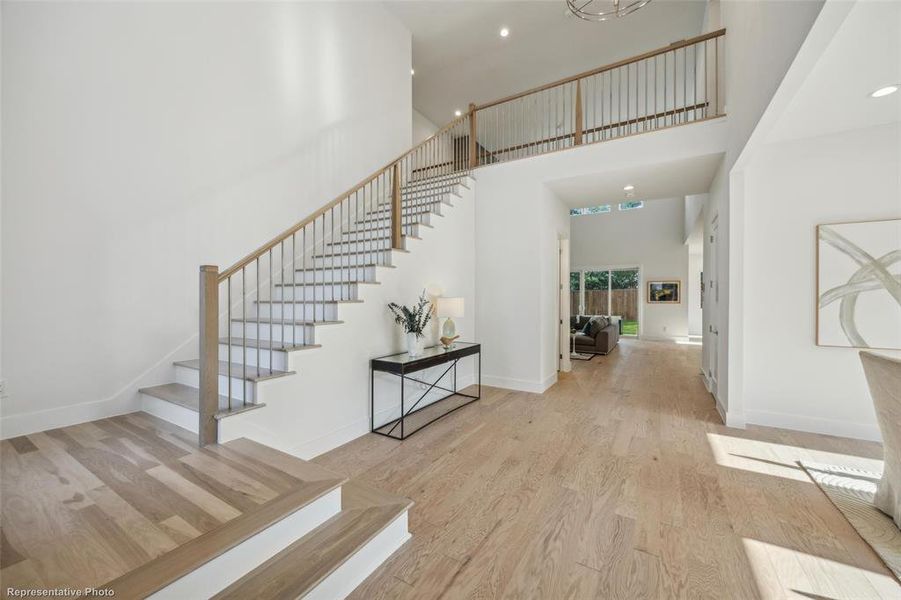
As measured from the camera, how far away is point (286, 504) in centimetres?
166

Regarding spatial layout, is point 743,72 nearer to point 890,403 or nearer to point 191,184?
point 890,403

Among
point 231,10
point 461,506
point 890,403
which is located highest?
point 231,10

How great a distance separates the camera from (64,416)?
2619 millimetres

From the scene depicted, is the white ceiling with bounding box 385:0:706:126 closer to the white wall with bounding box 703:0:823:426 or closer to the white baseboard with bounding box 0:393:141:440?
the white wall with bounding box 703:0:823:426

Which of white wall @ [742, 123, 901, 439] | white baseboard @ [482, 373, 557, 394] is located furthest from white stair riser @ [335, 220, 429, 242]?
white wall @ [742, 123, 901, 439]

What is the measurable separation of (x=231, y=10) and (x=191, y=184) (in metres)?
1.82

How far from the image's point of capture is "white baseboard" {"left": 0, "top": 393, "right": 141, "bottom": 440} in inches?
95.7

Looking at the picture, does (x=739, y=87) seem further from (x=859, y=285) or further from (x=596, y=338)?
(x=596, y=338)

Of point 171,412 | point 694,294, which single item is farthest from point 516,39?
point 694,294

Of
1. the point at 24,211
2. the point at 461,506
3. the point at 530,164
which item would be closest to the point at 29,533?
the point at 461,506

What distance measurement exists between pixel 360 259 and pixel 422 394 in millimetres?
1629

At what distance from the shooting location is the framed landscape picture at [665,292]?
32.9 ft

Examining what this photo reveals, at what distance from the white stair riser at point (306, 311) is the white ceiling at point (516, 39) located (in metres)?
4.84

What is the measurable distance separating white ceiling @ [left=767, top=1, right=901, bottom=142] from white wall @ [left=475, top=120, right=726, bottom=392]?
1.68 metres
